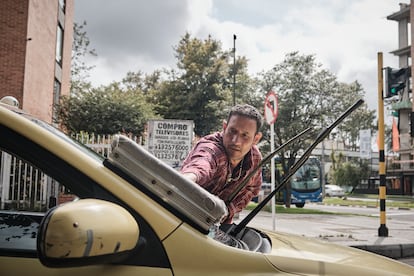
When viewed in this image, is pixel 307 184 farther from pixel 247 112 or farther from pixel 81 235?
pixel 81 235

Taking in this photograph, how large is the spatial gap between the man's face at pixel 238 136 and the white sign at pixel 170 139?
754cm

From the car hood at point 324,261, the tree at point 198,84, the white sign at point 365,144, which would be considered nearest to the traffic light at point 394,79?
the car hood at point 324,261

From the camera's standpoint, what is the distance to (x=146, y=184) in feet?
4.38

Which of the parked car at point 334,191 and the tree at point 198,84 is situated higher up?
the tree at point 198,84

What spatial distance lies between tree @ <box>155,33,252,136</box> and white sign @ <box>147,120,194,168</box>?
23736 mm

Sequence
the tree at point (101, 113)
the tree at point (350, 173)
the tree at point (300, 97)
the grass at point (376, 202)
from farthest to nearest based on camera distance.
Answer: the tree at point (350, 173)
the grass at point (376, 202)
the tree at point (300, 97)
the tree at point (101, 113)

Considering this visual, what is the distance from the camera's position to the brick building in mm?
15047

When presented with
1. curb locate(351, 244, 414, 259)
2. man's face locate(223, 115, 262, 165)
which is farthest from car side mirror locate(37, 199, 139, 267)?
curb locate(351, 244, 414, 259)

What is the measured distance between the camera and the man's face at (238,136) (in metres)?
2.23

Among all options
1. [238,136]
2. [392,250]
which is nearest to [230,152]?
[238,136]

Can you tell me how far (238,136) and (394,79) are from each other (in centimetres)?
734

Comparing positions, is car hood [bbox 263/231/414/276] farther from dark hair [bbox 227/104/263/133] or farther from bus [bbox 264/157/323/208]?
bus [bbox 264/157/323/208]

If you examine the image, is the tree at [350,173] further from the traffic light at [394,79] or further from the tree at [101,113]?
the traffic light at [394,79]

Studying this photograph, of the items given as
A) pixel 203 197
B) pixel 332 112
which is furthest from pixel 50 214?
pixel 332 112
